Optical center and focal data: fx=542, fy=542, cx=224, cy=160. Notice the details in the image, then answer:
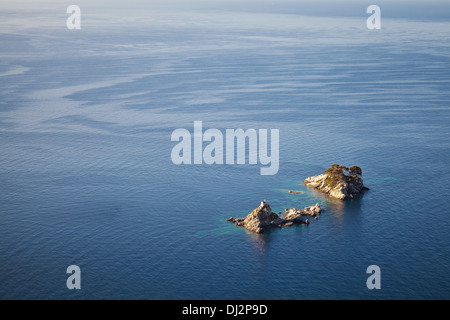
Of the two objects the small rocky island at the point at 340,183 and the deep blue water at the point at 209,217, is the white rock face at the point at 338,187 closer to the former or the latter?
the small rocky island at the point at 340,183

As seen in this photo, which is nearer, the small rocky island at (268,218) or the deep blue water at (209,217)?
the deep blue water at (209,217)

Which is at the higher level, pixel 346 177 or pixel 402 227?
pixel 346 177

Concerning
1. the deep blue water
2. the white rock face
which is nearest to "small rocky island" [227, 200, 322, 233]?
the deep blue water

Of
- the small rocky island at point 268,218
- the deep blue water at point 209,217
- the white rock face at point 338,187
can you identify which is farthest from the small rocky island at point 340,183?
the small rocky island at point 268,218

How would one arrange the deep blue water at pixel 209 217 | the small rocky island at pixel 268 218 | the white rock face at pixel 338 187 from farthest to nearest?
the white rock face at pixel 338 187 < the small rocky island at pixel 268 218 < the deep blue water at pixel 209 217
